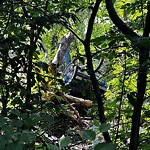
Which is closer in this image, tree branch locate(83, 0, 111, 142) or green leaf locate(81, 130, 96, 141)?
green leaf locate(81, 130, 96, 141)

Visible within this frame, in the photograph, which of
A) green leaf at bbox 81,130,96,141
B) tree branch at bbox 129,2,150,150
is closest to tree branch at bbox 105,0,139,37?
tree branch at bbox 129,2,150,150

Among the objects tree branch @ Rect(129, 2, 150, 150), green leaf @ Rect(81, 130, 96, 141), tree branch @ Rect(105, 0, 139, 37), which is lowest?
green leaf @ Rect(81, 130, 96, 141)

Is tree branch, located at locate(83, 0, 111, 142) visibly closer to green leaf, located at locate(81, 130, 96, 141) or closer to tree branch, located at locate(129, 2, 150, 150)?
tree branch, located at locate(129, 2, 150, 150)

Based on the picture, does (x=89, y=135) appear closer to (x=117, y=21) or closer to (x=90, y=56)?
(x=90, y=56)

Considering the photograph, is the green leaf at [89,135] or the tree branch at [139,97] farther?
the tree branch at [139,97]

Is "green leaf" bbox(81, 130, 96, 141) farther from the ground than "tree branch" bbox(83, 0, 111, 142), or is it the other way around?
"tree branch" bbox(83, 0, 111, 142)

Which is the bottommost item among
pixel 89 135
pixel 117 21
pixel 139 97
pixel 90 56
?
pixel 89 135

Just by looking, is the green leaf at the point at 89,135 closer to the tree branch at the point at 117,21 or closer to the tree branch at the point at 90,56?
the tree branch at the point at 90,56

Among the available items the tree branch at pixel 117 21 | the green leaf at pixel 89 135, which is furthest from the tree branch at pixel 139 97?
the green leaf at pixel 89 135

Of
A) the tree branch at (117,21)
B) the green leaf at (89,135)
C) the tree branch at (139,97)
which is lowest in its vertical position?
the green leaf at (89,135)

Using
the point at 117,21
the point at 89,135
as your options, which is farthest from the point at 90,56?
the point at 89,135

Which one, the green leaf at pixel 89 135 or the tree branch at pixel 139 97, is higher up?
the tree branch at pixel 139 97

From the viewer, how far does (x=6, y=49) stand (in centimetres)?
129

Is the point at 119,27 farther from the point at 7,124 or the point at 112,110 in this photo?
the point at 7,124
